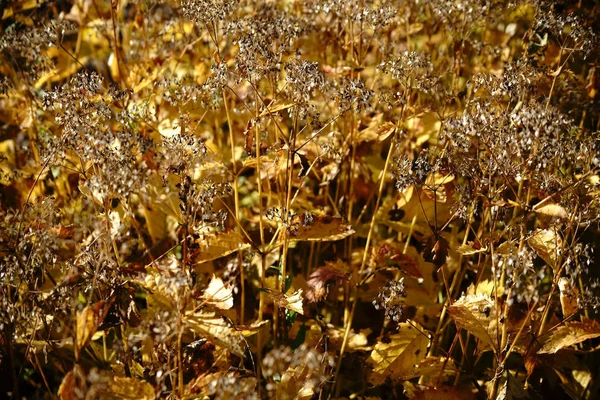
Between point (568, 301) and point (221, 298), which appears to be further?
point (568, 301)

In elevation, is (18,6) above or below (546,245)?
above

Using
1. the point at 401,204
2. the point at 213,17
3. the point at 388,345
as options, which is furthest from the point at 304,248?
the point at 213,17

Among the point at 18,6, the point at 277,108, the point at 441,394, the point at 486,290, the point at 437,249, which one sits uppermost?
the point at 18,6

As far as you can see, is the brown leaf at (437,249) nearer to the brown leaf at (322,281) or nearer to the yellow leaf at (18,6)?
the brown leaf at (322,281)

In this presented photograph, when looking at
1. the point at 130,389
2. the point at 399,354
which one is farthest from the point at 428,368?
the point at 130,389

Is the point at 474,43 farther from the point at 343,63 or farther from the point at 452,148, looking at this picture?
the point at 452,148

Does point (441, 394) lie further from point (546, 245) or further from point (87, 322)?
point (87, 322)

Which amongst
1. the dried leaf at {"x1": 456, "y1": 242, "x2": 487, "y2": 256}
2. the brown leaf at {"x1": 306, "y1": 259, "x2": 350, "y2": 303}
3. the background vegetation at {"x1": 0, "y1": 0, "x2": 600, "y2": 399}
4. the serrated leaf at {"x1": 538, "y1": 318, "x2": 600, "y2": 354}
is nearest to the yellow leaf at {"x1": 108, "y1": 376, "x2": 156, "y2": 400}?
the background vegetation at {"x1": 0, "y1": 0, "x2": 600, "y2": 399}

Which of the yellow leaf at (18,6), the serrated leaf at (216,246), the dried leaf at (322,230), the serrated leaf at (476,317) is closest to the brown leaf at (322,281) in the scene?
the dried leaf at (322,230)
